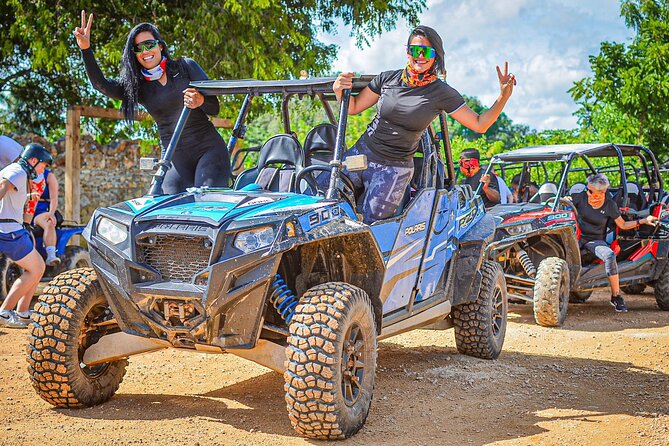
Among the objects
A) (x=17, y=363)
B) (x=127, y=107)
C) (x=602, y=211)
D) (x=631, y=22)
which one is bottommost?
(x=17, y=363)

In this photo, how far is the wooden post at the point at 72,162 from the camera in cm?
1340

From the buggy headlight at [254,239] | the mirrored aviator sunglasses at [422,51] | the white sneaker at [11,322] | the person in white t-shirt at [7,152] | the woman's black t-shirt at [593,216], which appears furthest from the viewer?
the woman's black t-shirt at [593,216]

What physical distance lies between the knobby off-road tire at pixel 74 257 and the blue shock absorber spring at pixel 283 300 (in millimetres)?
6993

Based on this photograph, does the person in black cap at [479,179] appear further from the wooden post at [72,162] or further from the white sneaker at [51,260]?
the wooden post at [72,162]

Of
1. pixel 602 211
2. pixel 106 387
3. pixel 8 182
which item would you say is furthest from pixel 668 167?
pixel 106 387

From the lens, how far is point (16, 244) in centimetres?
910

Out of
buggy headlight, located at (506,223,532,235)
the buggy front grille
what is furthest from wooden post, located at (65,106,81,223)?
the buggy front grille

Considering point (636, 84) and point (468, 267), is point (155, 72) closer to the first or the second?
point (468, 267)

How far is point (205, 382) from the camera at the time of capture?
22.3 ft

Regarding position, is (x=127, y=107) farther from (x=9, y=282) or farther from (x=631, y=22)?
(x=631, y=22)

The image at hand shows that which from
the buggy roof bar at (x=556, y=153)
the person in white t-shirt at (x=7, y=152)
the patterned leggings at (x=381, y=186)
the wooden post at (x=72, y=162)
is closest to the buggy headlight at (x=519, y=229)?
the buggy roof bar at (x=556, y=153)

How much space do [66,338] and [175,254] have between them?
3.10 ft

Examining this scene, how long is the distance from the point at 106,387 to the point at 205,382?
3.26 feet

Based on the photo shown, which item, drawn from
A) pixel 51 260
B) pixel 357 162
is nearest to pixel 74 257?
pixel 51 260
